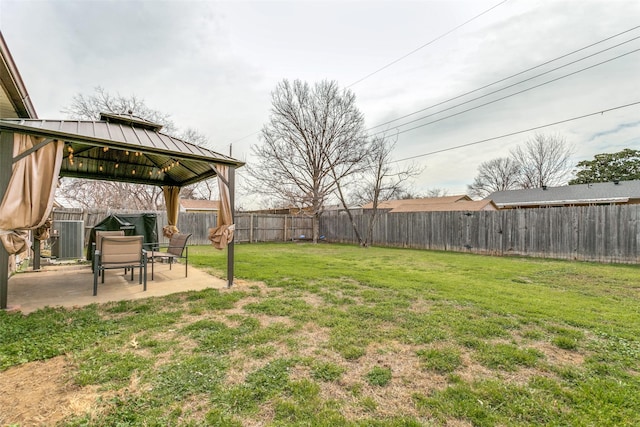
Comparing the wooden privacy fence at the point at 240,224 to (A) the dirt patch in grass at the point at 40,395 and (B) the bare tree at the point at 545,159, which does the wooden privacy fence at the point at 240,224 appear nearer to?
(A) the dirt patch in grass at the point at 40,395

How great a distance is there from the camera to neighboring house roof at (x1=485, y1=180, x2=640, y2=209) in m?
18.2

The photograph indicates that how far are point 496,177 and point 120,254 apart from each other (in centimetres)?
3773

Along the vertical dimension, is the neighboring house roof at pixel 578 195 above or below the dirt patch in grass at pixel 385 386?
above

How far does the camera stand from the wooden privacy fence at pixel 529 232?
884cm

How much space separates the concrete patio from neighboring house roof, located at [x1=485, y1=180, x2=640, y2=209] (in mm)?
23837

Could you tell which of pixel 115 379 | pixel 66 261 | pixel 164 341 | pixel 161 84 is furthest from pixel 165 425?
pixel 161 84

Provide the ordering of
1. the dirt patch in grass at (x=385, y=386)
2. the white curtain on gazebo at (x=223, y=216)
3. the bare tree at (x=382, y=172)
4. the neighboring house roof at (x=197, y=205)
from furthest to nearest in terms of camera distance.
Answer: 1. the neighboring house roof at (x=197, y=205)
2. the bare tree at (x=382, y=172)
3. the white curtain on gazebo at (x=223, y=216)
4. the dirt patch in grass at (x=385, y=386)

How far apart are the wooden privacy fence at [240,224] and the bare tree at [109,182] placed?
5.59 metres

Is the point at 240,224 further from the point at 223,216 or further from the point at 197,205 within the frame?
the point at 197,205

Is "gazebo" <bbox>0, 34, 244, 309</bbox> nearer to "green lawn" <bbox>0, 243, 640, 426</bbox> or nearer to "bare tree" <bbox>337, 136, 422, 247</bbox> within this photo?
"green lawn" <bbox>0, 243, 640, 426</bbox>

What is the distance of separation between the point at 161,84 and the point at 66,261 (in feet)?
26.5

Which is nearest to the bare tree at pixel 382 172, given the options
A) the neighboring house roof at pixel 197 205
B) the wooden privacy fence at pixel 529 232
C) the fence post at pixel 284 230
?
the wooden privacy fence at pixel 529 232

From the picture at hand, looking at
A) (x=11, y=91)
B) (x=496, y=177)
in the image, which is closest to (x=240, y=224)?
(x=11, y=91)

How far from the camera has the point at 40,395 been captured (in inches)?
77.4
